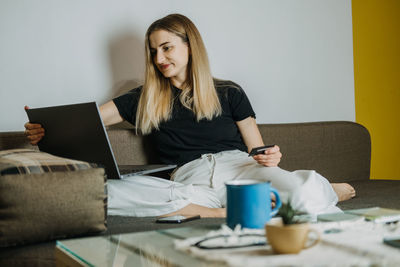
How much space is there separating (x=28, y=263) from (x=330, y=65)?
2.17 metres

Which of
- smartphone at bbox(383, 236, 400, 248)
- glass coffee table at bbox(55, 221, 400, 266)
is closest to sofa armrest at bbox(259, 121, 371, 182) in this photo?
glass coffee table at bbox(55, 221, 400, 266)

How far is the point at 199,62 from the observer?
2082 millimetres

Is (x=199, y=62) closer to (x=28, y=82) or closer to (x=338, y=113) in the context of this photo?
(x=28, y=82)

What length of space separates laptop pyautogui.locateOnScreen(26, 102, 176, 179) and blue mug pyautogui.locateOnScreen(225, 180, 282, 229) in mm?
669

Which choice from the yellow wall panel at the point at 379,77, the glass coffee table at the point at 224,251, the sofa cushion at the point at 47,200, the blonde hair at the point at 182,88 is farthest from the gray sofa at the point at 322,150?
the glass coffee table at the point at 224,251

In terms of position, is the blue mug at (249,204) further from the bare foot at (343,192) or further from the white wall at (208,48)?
the white wall at (208,48)

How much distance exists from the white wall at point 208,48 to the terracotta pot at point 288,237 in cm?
152

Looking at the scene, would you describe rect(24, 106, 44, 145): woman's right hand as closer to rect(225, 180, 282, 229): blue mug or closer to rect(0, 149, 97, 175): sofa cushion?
rect(0, 149, 97, 175): sofa cushion

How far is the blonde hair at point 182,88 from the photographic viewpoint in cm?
200

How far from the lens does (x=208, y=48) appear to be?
2438mm

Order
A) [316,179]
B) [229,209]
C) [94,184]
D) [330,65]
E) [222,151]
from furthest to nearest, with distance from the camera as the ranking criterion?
[330,65]
[222,151]
[316,179]
[94,184]
[229,209]

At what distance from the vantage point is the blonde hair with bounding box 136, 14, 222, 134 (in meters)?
2.00

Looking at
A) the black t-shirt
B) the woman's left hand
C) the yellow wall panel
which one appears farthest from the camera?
the yellow wall panel

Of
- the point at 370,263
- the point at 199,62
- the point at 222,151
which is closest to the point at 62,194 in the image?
the point at 370,263
